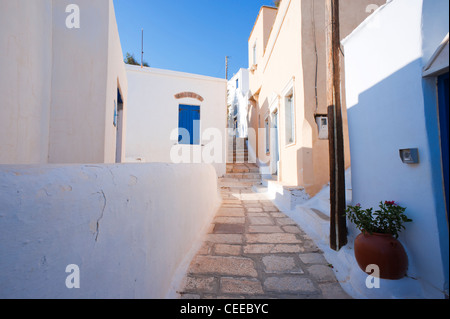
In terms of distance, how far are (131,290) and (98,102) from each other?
3148mm

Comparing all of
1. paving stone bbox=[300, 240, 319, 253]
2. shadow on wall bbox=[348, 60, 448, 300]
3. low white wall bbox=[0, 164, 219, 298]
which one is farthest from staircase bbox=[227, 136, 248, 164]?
low white wall bbox=[0, 164, 219, 298]

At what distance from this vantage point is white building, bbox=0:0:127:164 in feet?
8.36

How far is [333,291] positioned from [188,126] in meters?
7.91

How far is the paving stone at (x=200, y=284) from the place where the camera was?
212 cm

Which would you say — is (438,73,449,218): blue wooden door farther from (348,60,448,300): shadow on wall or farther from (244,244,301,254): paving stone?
(244,244,301,254): paving stone

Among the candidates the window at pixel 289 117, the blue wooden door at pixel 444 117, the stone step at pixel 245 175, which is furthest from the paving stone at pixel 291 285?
the stone step at pixel 245 175

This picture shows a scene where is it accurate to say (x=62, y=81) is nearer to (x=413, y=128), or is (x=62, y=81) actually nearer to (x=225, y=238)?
(x=225, y=238)

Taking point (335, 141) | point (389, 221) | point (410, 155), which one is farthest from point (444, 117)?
point (335, 141)

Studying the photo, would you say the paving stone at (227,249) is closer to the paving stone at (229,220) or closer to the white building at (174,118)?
the paving stone at (229,220)

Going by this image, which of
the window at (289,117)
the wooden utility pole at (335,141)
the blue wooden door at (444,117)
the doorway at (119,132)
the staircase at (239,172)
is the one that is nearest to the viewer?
the blue wooden door at (444,117)

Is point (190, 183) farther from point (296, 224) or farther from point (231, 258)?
point (296, 224)

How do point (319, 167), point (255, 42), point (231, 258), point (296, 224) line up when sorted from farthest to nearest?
point (255, 42)
point (319, 167)
point (296, 224)
point (231, 258)
